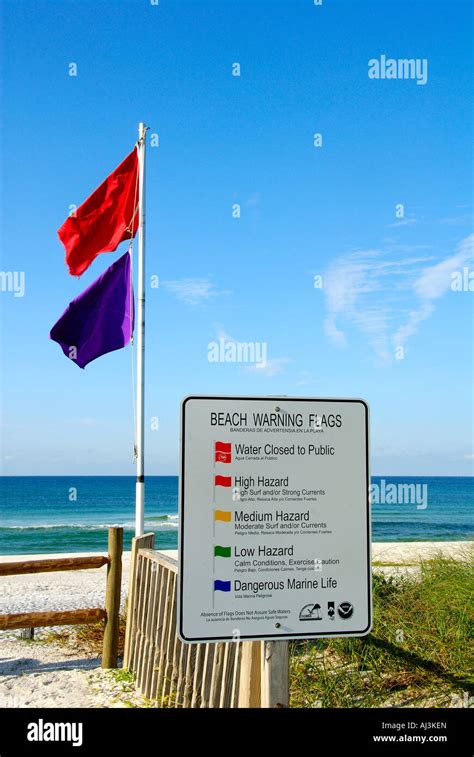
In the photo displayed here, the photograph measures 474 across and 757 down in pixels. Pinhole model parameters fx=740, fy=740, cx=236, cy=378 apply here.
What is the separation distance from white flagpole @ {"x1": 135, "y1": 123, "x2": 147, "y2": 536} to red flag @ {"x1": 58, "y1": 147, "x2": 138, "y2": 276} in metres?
0.25

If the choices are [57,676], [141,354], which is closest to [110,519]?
[141,354]

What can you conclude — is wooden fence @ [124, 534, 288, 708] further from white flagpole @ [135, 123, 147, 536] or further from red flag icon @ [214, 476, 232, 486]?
red flag icon @ [214, 476, 232, 486]

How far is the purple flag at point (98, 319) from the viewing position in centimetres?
910

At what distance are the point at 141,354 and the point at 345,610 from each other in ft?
19.5

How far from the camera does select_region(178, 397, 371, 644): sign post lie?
2.73 meters

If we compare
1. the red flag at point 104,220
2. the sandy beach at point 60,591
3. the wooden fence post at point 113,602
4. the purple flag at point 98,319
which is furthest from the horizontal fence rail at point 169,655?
the sandy beach at point 60,591

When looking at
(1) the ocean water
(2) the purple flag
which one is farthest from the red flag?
(1) the ocean water

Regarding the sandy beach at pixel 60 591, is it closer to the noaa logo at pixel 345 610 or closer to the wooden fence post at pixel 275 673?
the wooden fence post at pixel 275 673

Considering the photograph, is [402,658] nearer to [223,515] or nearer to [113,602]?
[113,602]

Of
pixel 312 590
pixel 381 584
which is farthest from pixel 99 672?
pixel 312 590

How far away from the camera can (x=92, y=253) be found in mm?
9875

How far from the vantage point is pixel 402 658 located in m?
5.57

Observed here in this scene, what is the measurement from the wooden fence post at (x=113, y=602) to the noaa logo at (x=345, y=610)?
5.03 metres
